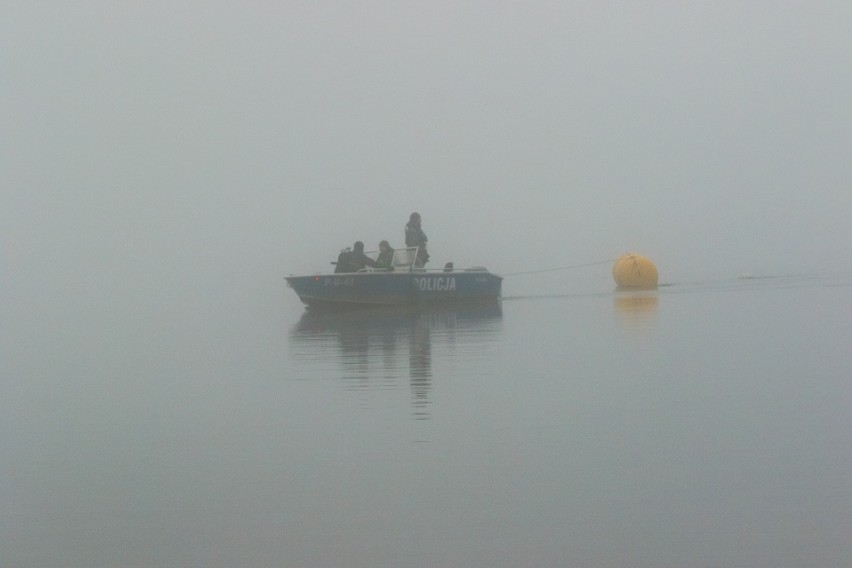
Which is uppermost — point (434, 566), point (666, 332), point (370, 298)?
point (370, 298)

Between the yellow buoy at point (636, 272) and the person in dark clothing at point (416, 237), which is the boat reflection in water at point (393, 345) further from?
the yellow buoy at point (636, 272)

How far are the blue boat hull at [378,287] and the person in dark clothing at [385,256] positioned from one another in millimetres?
455

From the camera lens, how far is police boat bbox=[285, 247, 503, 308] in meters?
22.9

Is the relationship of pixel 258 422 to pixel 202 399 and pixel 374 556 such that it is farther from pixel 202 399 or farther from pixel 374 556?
pixel 374 556

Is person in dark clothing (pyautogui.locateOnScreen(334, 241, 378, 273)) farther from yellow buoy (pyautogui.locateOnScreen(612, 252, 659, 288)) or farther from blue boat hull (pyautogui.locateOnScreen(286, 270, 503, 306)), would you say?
yellow buoy (pyautogui.locateOnScreen(612, 252, 659, 288))

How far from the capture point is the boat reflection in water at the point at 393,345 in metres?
9.63

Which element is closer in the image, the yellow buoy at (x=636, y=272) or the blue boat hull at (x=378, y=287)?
the blue boat hull at (x=378, y=287)

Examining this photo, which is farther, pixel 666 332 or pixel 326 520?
pixel 666 332

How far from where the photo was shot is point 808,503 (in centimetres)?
432

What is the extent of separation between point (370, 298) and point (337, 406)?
15.9 m

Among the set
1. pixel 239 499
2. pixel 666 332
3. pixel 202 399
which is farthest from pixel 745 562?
pixel 666 332

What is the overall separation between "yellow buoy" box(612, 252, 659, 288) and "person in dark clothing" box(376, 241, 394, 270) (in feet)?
46.2

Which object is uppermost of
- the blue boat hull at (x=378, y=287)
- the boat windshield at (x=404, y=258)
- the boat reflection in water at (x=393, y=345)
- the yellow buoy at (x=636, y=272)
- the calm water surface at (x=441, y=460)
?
the yellow buoy at (x=636, y=272)

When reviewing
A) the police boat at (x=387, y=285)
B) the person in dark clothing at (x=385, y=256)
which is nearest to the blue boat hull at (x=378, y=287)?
the police boat at (x=387, y=285)
